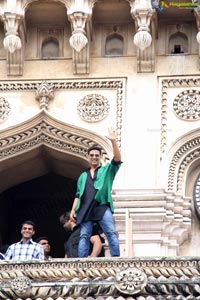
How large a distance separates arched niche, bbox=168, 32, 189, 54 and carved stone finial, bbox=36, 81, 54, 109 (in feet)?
6.05

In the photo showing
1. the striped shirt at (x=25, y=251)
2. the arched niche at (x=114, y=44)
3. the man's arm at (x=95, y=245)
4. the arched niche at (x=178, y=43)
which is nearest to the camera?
the striped shirt at (x=25, y=251)

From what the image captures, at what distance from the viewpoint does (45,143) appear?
2570 cm

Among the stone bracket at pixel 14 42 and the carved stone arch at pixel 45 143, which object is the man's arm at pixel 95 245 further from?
the stone bracket at pixel 14 42

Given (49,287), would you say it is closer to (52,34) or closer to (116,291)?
(116,291)

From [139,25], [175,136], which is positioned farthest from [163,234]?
[139,25]

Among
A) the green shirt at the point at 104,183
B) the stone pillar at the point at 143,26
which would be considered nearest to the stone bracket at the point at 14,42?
the stone pillar at the point at 143,26

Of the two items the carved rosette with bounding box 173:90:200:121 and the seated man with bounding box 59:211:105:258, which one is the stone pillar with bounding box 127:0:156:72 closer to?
the carved rosette with bounding box 173:90:200:121

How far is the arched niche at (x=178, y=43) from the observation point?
25.9 metres

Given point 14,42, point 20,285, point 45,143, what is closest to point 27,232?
point 20,285

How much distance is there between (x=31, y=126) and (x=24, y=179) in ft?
4.34

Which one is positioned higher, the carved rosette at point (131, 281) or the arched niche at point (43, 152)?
the arched niche at point (43, 152)

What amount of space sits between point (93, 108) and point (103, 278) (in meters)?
5.11

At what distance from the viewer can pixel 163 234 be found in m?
24.5

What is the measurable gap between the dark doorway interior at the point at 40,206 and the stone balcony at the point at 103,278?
25.4 ft
